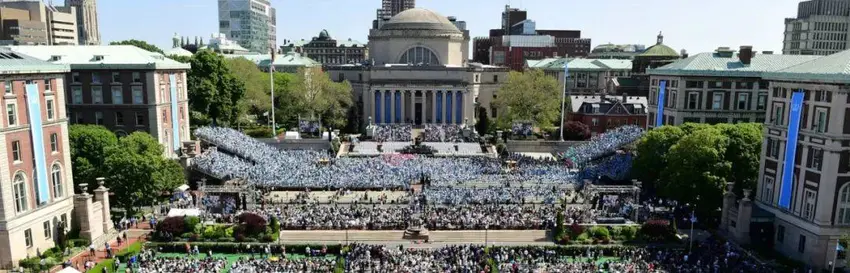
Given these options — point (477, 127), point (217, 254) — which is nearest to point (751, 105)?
point (477, 127)

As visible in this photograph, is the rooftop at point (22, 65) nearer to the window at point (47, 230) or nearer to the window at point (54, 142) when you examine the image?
the window at point (54, 142)

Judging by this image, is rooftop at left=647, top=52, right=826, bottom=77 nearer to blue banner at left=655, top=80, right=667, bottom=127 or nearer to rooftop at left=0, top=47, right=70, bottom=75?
blue banner at left=655, top=80, right=667, bottom=127

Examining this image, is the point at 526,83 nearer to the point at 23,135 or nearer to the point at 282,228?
the point at 282,228

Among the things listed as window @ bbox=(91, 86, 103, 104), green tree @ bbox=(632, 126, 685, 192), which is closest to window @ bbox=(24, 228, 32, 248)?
window @ bbox=(91, 86, 103, 104)

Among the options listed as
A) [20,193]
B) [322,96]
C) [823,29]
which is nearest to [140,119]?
[20,193]

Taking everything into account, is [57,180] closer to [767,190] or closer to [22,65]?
[22,65]
